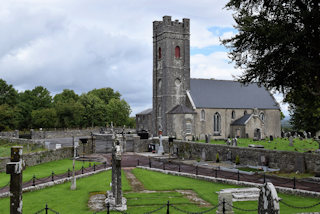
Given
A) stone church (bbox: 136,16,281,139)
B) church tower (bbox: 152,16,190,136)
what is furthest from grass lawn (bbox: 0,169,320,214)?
church tower (bbox: 152,16,190,136)

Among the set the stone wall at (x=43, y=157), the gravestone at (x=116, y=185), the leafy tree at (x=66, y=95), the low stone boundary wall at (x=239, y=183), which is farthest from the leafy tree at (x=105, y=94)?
the gravestone at (x=116, y=185)

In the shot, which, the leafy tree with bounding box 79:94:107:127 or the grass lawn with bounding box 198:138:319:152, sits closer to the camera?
the grass lawn with bounding box 198:138:319:152

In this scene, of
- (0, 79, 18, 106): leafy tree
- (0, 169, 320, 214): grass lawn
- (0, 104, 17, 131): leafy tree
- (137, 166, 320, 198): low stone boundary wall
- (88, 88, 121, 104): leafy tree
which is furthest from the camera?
(88, 88, 121, 104): leafy tree

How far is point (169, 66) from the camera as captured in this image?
53375mm

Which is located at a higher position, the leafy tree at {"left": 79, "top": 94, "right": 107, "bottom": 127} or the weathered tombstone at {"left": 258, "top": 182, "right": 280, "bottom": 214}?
the leafy tree at {"left": 79, "top": 94, "right": 107, "bottom": 127}

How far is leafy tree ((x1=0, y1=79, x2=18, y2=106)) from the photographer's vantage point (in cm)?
7762

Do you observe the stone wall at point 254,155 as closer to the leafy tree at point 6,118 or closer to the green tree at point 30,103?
the leafy tree at point 6,118

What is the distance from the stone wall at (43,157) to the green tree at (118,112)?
52886 millimetres

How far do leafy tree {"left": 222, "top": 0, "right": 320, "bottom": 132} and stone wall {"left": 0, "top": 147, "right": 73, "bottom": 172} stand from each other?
1997cm

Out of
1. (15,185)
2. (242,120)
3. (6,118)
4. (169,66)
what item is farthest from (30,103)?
(15,185)

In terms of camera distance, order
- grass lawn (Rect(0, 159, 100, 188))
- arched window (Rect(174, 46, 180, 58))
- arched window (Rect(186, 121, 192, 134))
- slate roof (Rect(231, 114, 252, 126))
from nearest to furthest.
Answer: grass lawn (Rect(0, 159, 100, 188)), arched window (Rect(186, 121, 192, 134)), slate roof (Rect(231, 114, 252, 126)), arched window (Rect(174, 46, 180, 58))

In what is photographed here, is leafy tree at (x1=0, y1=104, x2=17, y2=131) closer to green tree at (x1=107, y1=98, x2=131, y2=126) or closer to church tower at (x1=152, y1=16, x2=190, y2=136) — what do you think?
green tree at (x1=107, y1=98, x2=131, y2=126)

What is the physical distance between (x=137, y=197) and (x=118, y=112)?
240 ft

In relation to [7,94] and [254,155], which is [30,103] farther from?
[254,155]
